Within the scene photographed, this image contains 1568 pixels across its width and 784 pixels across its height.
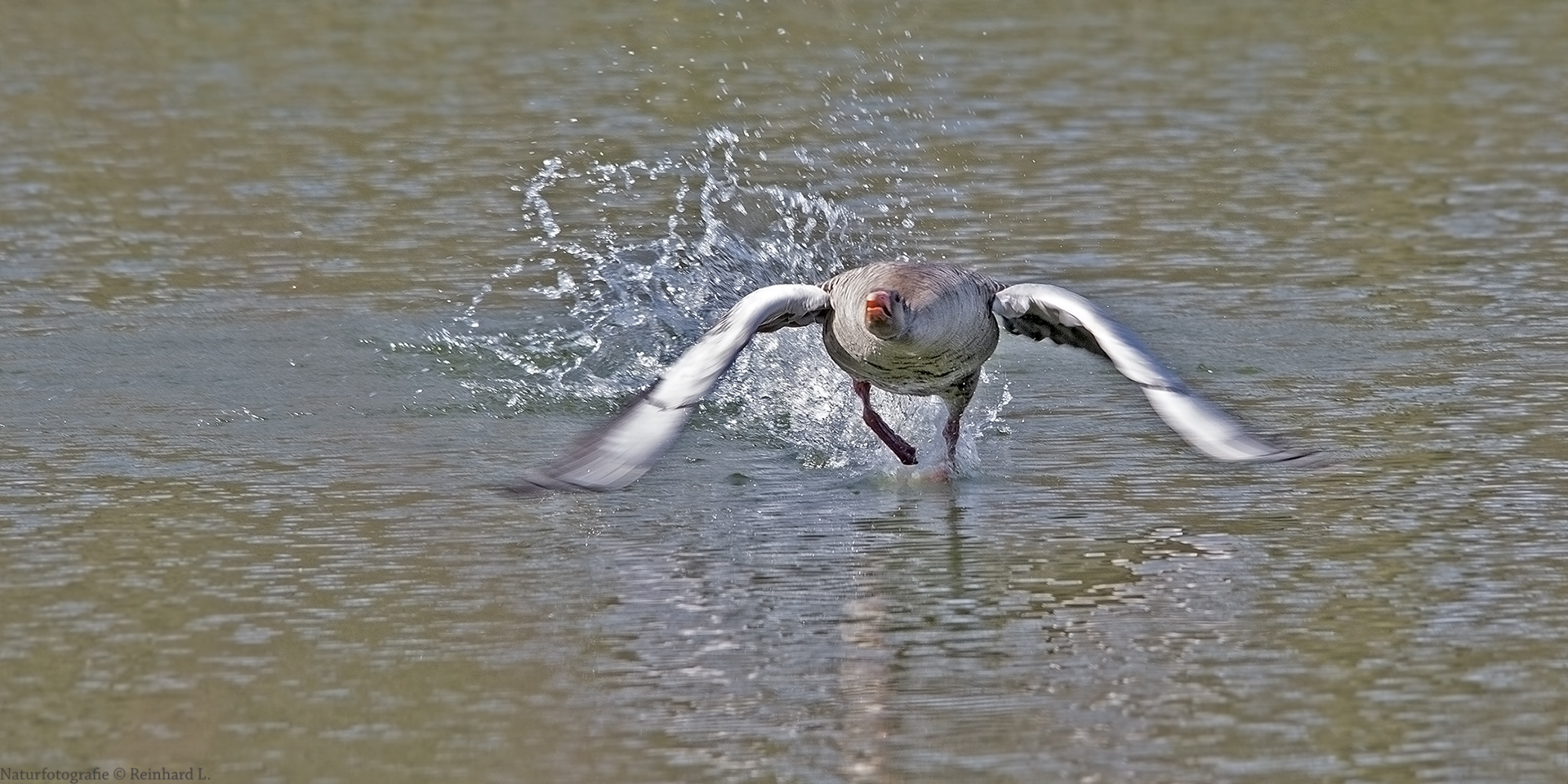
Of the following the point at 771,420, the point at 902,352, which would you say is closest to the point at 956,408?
the point at 902,352

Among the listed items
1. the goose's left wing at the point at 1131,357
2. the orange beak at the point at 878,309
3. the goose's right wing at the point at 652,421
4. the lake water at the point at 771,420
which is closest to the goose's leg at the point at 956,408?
the lake water at the point at 771,420

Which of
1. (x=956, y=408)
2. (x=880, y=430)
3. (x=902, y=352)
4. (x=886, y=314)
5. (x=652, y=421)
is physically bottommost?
(x=880, y=430)

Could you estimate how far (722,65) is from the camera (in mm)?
18328

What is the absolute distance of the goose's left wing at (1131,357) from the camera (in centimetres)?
702

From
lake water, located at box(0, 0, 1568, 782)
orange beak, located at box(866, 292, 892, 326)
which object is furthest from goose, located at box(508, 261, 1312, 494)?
lake water, located at box(0, 0, 1568, 782)

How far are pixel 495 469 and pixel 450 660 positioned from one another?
2364mm

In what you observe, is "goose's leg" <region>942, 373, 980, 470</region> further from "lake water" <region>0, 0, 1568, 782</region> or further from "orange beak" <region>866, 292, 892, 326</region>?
"orange beak" <region>866, 292, 892, 326</region>

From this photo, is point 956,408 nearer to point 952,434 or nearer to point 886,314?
point 952,434

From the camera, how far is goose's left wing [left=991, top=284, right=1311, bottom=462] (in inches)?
277

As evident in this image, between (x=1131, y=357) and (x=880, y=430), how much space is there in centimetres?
184

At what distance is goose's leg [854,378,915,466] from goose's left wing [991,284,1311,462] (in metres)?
0.73

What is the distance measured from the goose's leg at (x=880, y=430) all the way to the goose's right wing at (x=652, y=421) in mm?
1196

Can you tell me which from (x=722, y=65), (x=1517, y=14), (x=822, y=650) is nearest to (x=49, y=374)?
(x=822, y=650)

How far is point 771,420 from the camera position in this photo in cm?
956
